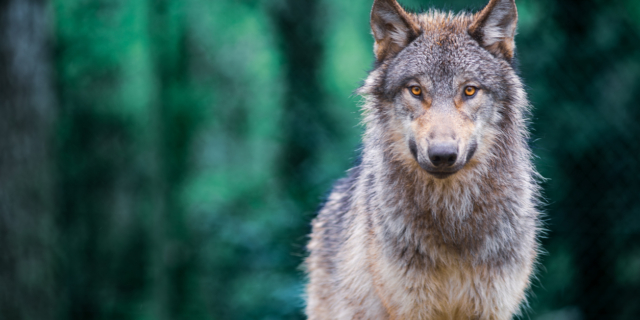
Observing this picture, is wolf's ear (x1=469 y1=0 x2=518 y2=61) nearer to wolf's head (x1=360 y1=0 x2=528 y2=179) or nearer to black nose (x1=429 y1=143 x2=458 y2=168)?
wolf's head (x1=360 y1=0 x2=528 y2=179)

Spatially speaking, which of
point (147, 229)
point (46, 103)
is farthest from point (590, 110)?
point (46, 103)

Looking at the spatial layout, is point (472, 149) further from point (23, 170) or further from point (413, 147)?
point (23, 170)

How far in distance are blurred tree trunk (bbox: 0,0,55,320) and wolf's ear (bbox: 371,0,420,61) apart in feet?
8.92

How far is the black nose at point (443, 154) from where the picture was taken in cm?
189

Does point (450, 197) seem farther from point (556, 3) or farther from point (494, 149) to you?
point (556, 3)

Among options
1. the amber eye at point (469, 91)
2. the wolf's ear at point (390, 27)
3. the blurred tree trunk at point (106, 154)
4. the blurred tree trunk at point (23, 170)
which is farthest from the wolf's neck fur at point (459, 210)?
the blurred tree trunk at point (23, 170)

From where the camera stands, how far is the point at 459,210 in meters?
2.25

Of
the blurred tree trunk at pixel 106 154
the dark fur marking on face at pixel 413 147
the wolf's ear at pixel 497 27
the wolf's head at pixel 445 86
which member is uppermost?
the wolf's ear at pixel 497 27

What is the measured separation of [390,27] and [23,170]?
9.42 ft

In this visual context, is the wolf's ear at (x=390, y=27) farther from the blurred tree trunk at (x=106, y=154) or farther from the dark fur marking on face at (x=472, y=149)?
the blurred tree trunk at (x=106, y=154)

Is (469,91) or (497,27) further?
(497,27)

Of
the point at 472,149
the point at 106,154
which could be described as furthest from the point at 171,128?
the point at 472,149

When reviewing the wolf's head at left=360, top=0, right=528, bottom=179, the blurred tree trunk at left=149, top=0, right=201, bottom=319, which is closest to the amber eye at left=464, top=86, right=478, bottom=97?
the wolf's head at left=360, top=0, right=528, bottom=179

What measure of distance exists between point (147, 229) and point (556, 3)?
12.3 feet
